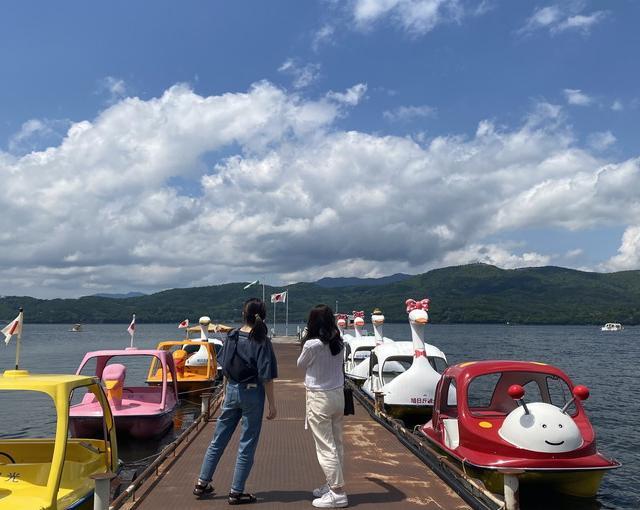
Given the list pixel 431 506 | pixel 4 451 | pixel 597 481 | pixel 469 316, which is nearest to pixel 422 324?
pixel 597 481

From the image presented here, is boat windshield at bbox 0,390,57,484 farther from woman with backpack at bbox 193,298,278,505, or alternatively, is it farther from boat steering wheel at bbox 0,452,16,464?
woman with backpack at bbox 193,298,278,505

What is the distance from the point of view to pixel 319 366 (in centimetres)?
595

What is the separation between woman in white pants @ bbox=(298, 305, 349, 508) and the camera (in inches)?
234

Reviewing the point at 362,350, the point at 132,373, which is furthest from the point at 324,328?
the point at 132,373

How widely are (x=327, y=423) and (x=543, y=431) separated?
380 cm

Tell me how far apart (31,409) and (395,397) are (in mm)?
16046

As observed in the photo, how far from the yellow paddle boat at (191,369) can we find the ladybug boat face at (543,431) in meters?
14.1

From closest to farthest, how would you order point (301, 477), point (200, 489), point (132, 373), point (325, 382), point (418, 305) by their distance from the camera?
point (325, 382) < point (200, 489) < point (301, 477) < point (418, 305) < point (132, 373)

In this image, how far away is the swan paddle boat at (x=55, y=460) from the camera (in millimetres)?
4906

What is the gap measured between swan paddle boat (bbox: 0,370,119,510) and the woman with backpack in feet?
4.65

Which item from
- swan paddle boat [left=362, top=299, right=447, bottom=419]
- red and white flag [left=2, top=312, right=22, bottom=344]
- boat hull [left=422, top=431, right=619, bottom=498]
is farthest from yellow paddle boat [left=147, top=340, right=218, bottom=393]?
boat hull [left=422, top=431, right=619, bottom=498]

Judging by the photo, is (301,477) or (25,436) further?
(25,436)

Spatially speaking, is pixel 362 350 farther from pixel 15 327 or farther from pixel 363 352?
pixel 15 327

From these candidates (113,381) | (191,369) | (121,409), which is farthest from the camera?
(191,369)
